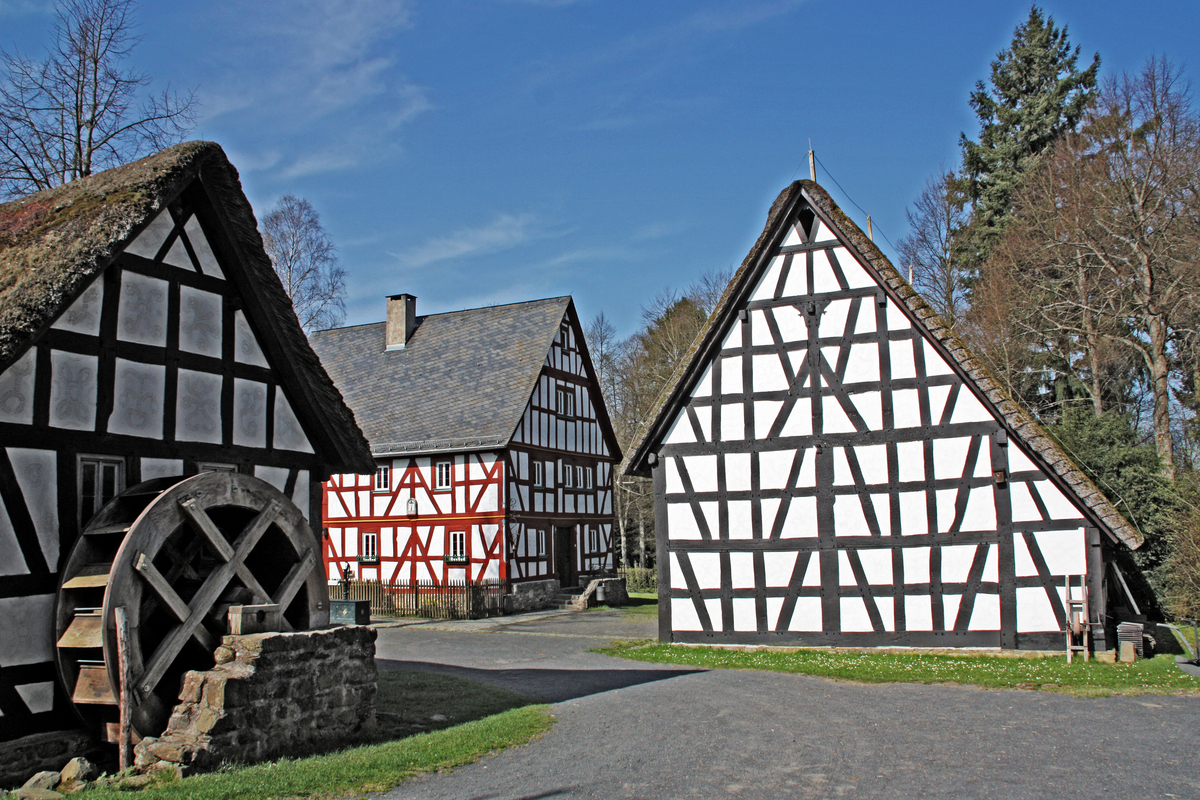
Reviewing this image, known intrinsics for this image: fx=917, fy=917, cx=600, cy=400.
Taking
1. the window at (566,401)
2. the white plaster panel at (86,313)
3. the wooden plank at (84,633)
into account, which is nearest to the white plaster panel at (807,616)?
the wooden plank at (84,633)

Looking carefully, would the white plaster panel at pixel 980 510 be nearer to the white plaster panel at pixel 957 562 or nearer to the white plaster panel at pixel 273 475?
the white plaster panel at pixel 957 562

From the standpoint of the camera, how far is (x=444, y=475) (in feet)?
94.9

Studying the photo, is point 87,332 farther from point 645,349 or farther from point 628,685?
point 645,349

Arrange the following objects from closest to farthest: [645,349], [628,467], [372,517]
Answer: [628,467], [372,517], [645,349]

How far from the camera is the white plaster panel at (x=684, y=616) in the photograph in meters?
17.5

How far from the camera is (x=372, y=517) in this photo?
29.7m

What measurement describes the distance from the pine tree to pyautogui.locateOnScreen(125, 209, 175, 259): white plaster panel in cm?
3189

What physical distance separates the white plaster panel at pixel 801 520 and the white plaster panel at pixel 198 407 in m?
10.3

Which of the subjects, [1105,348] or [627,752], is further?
[1105,348]

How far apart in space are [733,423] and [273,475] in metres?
9.06

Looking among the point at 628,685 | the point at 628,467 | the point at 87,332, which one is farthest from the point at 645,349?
the point at 87,332

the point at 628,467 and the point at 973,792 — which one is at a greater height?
the point at 628,467

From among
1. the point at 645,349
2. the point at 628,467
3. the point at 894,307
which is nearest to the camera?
the point at 894,307

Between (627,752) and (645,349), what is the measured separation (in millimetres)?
43531
